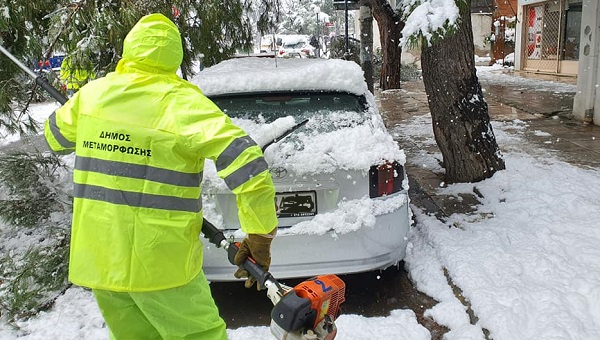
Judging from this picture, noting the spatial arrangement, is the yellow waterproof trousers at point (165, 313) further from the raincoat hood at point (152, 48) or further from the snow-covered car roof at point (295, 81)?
the snow-covered car roof at point (295, 81)

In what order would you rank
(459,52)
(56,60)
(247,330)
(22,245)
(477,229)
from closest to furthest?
(247,330) → (477,229) → (22,245) → (459,52) → (56,60)

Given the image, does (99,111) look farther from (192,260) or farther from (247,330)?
(247,330)

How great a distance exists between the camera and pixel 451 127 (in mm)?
5691

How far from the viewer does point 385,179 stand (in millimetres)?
3600

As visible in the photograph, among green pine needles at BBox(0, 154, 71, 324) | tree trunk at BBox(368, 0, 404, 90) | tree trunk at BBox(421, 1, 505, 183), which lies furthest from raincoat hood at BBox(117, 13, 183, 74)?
tree trunk at BBox(368, 0, 404, 90)

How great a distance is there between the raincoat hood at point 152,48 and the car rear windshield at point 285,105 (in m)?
1.69

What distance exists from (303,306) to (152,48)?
113 centimetres

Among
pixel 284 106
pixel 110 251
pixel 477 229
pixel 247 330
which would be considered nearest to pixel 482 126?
pixel 477 229

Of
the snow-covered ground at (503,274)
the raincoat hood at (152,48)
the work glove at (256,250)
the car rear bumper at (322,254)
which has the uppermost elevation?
the raincoat hood at (152,48)

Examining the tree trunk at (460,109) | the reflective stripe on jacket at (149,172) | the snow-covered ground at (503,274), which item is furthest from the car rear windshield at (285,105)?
the tree trunk at (460,109)

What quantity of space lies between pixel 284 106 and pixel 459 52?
2421 millimetres

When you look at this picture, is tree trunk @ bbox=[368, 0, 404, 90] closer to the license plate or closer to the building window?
the building window

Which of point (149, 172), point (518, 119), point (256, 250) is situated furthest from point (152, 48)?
point (518, 119)

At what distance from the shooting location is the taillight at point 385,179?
139 inches
